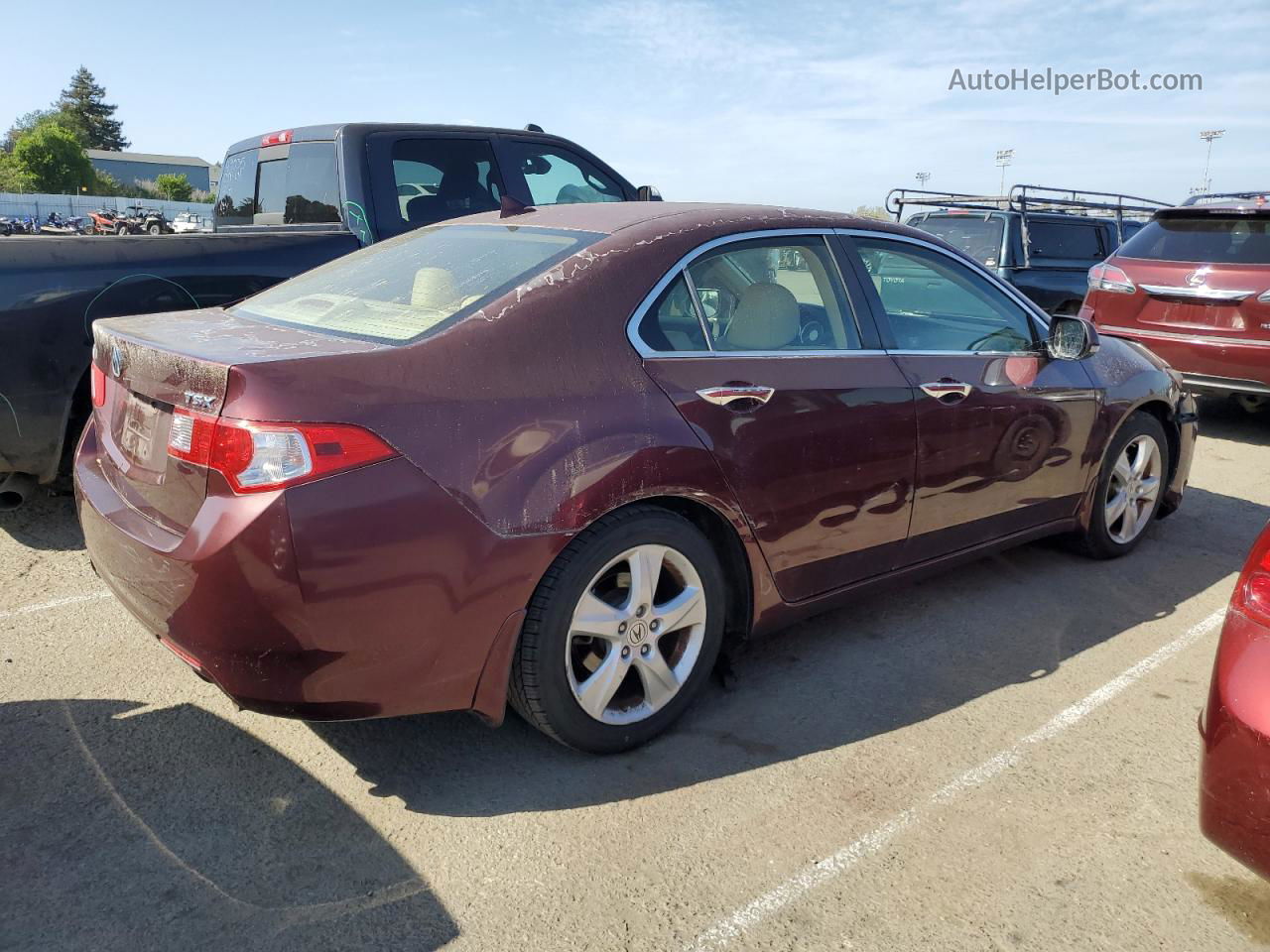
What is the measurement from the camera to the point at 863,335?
3594mm

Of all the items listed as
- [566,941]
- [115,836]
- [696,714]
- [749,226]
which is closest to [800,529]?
[696,714]

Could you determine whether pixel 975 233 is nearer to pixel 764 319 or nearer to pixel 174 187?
pixel 764 319

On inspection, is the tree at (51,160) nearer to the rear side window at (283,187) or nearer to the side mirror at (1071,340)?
the rear side window at (283,187)

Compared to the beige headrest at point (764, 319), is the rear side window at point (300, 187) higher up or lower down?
higher up

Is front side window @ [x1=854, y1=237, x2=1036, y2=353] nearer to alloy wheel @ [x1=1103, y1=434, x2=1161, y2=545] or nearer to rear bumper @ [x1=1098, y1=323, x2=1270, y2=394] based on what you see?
alloy wheel @ [x1=1103, y1=434, x2=1161, y2=545]

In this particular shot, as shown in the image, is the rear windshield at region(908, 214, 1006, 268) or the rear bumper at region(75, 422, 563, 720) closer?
the rear bumper at region(75, 422, 563, 720)

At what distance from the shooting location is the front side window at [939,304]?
3.76 meters

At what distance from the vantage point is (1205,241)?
769 centimetres

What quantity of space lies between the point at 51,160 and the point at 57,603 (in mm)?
97565

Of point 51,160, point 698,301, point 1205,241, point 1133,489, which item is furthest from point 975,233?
point 51,160

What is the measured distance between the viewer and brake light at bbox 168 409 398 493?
2.37 meters

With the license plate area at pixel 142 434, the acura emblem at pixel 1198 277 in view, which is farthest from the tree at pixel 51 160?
the license plate area at pixel 142 434

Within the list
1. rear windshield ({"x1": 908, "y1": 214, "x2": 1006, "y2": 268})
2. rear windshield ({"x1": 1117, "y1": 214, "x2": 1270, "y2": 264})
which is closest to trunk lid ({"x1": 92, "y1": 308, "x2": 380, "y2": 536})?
rear windshield ({"x1": 1117, "y1": 214, "x2": 1270, "y2": 264})

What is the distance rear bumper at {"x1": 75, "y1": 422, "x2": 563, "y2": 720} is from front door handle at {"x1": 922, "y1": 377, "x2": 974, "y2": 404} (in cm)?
172
